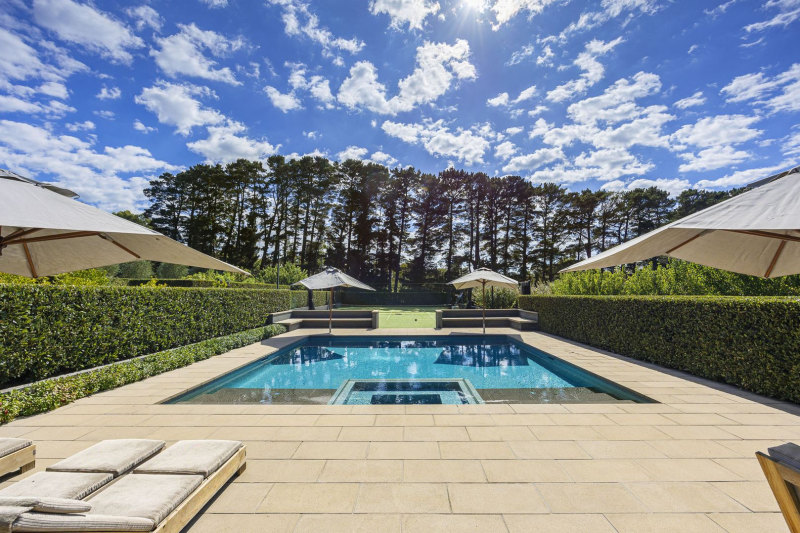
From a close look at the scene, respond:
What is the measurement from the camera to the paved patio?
2051 mm

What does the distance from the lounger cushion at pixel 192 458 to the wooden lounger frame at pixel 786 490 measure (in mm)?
3198

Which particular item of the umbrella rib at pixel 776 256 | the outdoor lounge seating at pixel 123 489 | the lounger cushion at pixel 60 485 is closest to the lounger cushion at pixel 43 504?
the outdoor lounge seating at pixel 123 489

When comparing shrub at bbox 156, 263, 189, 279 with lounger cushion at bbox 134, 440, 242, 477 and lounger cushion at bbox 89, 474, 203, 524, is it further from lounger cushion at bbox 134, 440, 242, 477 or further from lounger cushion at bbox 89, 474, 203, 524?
lounger cushion at bbox 89, 474, 203, 524

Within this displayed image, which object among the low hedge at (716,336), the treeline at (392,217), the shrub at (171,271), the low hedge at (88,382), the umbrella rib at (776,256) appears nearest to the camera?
the umbrella rib at (776,256)

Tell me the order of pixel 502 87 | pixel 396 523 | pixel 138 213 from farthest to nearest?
pixel 138 213
pixel 502 87
pixel 396 523

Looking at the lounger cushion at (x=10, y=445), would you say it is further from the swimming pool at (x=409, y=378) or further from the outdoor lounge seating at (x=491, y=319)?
the outdoor lounge seating at (x=491, y=319)

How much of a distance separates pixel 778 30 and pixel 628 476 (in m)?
10.3

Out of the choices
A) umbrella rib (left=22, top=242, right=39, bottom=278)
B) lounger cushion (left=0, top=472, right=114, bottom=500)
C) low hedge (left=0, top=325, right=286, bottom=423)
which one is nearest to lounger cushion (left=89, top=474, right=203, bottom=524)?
lounger cushion (left=0, top=472, right=114, bottom=500)

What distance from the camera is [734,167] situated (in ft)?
47.6

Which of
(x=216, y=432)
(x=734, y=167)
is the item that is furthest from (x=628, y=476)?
(x=734, y=167)

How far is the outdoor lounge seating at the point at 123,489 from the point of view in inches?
50.8

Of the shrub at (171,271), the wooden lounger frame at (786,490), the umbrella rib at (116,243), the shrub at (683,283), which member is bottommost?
the wooden lounger frame at (786,490)

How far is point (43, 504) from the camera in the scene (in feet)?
4.21

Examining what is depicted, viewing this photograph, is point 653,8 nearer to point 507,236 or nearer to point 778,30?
point 778,30
